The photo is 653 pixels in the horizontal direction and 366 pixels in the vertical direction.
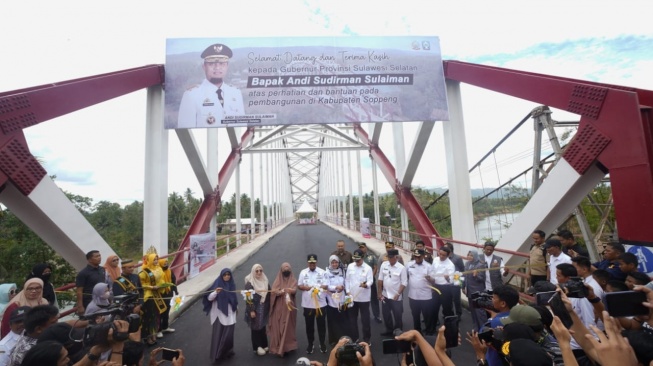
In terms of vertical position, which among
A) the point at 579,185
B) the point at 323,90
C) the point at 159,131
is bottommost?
the point at 579,185

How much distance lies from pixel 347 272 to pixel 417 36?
5.58m

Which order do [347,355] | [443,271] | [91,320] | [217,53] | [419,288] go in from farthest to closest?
[217,53], [443,271], [419,288], [91,320], [347,355]

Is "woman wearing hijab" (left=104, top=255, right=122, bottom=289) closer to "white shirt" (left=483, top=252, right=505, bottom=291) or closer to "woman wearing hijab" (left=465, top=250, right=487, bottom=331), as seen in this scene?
"woman wearing hijab" (left=465, top=250, right=487, bottom=331)

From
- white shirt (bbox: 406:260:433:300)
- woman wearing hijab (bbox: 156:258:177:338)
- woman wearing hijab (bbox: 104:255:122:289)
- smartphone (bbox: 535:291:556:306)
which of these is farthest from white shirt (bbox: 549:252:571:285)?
woman wearing hijab (bbox: 104:255:122:289)

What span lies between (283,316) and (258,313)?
13.3 inches

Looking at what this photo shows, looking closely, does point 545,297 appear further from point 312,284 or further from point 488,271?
point 312,284

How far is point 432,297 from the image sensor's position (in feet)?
15.4

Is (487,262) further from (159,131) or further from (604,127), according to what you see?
(159,131)

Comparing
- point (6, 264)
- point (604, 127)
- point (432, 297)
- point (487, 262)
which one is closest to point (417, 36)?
point (604, 127)

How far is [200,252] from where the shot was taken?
352 inches

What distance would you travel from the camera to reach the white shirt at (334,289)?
436cm

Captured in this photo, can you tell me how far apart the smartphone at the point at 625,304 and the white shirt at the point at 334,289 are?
3014 millimetres

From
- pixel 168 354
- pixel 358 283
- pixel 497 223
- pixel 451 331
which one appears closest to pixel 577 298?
pixel 451 331

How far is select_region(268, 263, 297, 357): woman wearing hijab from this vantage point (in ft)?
13.8
